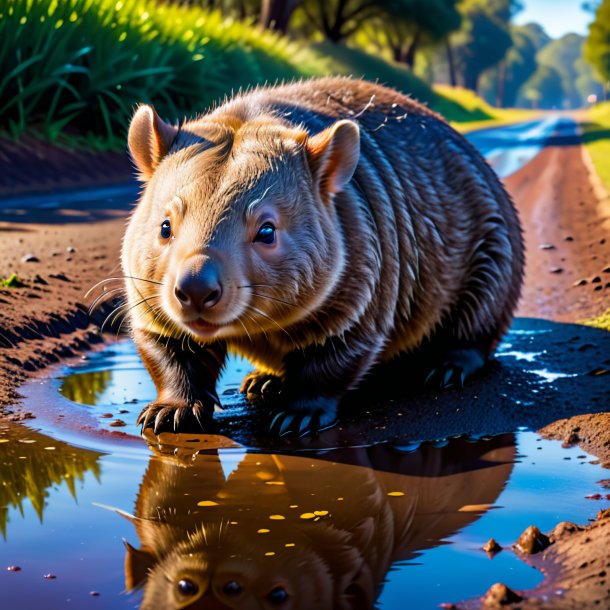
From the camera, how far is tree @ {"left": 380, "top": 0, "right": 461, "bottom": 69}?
4369 cm

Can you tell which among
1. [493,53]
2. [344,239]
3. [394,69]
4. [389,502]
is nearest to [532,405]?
[344,239]

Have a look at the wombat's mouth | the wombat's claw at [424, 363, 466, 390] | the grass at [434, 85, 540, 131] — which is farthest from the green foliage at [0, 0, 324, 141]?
the grass at [434, 85, 540, 131]

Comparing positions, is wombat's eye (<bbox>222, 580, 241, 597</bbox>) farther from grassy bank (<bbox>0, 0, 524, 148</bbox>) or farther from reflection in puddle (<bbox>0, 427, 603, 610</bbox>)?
grassy bank (<bbox>0, 0, 524, 148</bbox>)

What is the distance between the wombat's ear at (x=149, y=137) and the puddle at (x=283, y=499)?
1.10 metres

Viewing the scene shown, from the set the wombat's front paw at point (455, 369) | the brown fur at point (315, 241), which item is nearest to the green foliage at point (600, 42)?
the brown fur at point (315, 241)

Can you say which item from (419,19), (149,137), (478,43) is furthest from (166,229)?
(478,43)

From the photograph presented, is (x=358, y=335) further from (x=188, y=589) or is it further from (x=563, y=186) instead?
(x=563, y=186)

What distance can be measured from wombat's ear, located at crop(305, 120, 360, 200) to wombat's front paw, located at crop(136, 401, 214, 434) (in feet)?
3.38

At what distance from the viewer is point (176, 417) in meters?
4.27

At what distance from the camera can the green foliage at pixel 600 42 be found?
2474 inches

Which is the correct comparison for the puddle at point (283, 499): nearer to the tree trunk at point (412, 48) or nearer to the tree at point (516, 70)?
the tree trunk at point (412, 48)

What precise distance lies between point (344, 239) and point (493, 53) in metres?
84.5

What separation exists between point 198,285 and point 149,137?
105cm

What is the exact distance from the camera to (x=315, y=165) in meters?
4.34
